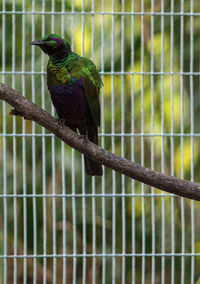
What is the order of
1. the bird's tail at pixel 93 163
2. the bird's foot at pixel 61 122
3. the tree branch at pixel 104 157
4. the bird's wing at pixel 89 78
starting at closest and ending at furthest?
1. the tree branch at pixel 104 157
2. the bird's foot at pixel 61 122
3. the bird's wing at pixel 89 78
4. the bird's tail at pixel 93 163

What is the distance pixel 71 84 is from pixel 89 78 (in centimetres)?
7

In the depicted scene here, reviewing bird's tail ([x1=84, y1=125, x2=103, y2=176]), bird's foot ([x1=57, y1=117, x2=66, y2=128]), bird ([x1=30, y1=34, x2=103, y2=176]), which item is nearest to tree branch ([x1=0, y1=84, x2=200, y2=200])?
bird's foot ([x1=57, y1=117, x2=66, y2=128])

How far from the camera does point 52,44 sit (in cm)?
214

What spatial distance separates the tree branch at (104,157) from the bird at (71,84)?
0.18 m

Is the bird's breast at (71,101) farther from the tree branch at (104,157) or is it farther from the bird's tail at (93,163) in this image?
the tree branch at (104,157)

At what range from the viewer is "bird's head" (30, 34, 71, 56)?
2.13m

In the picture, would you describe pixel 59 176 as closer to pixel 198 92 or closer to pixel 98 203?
→ pixel 98 203

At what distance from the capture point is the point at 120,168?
5.86ft

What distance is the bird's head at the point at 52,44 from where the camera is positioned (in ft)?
7.00

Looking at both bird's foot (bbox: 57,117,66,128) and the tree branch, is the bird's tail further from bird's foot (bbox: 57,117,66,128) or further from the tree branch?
the tree branch

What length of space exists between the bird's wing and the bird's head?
0.26 ft

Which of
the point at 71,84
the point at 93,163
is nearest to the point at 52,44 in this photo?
the point at 71,84

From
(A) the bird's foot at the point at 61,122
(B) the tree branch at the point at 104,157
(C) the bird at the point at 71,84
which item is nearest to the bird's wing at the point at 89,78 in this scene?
(C) the bird at the point at 71,84

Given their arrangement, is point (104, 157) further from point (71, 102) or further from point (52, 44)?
point (52, 44)
